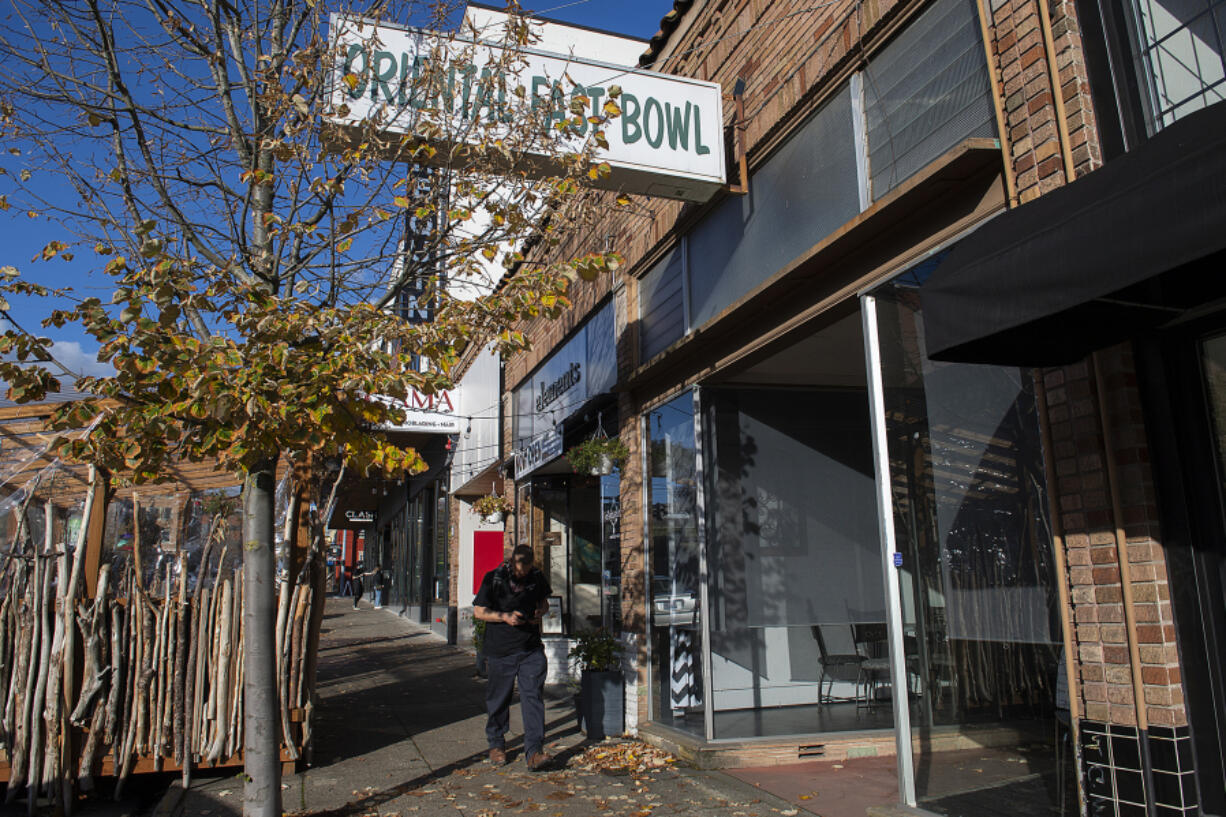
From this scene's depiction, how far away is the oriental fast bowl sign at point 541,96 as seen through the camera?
20.6 feet

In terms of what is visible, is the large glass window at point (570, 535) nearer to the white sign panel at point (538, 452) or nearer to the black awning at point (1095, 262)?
the white sign panel at point (538, 452)

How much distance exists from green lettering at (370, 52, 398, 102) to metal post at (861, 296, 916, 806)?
3773 millimetres

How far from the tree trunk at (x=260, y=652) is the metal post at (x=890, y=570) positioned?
11.3ft

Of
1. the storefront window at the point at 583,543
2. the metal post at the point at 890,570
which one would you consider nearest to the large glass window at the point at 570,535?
the storefront window at the point at 583,543

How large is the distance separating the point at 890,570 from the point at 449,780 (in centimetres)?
380

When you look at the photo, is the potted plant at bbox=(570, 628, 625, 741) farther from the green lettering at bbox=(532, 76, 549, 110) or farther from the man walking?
the green lettering at bbox=(532, 76, 549, 110)

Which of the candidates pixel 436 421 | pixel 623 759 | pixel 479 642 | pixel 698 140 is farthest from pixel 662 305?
pixel 436 421

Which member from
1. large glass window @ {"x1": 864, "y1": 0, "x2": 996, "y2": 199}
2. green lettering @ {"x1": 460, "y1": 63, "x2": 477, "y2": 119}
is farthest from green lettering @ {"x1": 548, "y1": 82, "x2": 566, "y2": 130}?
large glass window @ {"x1": 864, "y1": 0, "x2": 996, "y2": 199}

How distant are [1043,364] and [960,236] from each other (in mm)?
985

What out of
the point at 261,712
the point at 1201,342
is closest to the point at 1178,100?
the point at 1201,342

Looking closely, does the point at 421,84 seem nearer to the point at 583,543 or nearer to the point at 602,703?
the point at 602,703

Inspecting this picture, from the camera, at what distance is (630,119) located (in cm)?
700

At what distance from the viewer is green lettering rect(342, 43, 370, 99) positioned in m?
6.15

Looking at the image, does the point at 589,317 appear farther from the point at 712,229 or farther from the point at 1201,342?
the point at 1201,342
